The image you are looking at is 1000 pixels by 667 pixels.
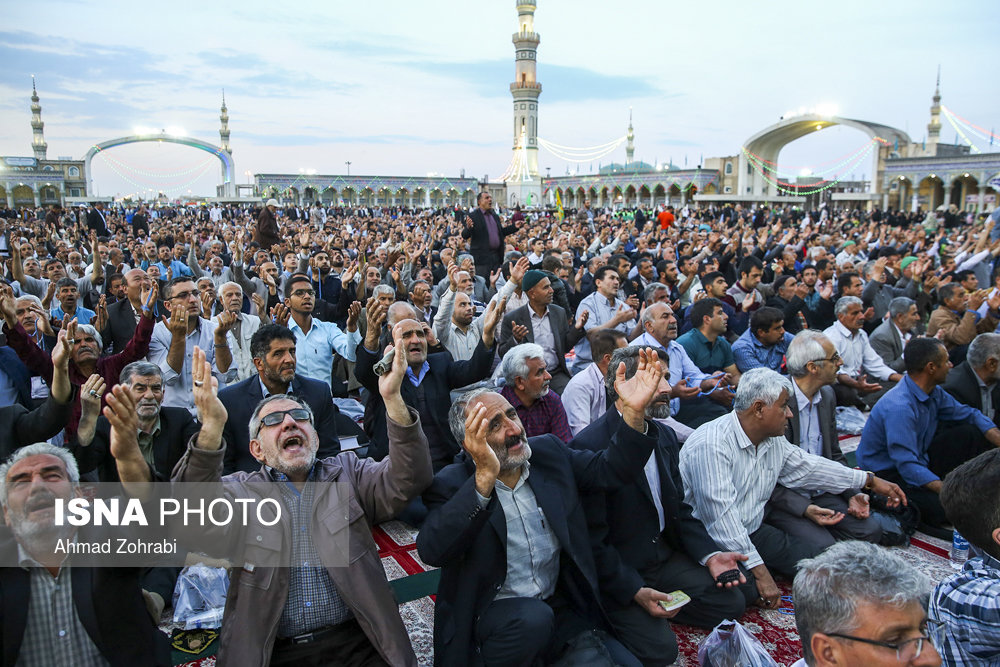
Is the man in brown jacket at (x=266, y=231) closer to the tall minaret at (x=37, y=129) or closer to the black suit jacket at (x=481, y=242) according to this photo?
the black suit jacket at (x=481, y=242)

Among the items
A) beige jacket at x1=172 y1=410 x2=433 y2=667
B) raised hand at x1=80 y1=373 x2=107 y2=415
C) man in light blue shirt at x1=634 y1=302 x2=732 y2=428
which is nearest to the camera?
beige jacket at x1=172 y1=410 x2=433 y2=667

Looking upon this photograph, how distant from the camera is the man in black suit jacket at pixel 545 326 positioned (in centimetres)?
547

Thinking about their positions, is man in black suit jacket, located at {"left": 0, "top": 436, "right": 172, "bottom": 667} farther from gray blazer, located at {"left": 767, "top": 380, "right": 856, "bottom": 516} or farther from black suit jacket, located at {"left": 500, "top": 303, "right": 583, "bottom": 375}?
black suit jacket, located at {"left": 500, "top": 303, "right": 583, "bottom": 375}

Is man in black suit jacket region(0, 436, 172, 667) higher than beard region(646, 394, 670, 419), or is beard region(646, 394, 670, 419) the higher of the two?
beard region(646, 394, 670, 419)

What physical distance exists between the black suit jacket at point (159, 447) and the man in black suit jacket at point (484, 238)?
19.9 feet

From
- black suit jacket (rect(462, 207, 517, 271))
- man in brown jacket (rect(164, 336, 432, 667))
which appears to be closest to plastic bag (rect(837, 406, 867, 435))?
man in brown jacket (rect(164, 336, 432, 667))

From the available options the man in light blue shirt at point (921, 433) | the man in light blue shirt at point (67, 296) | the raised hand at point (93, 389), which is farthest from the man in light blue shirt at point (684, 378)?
the man in light blue shirt at point (67, 296)

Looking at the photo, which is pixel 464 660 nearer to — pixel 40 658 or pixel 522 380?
pixel 40 658

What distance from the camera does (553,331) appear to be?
5582 mm

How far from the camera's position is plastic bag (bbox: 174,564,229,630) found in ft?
10.1

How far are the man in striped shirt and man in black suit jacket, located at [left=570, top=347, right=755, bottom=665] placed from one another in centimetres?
9

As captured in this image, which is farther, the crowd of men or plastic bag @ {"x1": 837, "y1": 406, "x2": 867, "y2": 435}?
plastic bag @ {"x1": 837, "y1": 406, "x2": 867, "y2": 435}

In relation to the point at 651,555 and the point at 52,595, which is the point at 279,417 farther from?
the point at 651,555

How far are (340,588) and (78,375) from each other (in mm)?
2677
